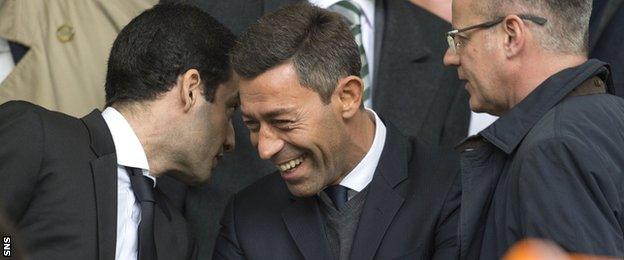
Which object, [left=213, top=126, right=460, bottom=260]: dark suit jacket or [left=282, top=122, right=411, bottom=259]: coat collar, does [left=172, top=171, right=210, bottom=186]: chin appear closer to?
[left=213, top=126, right=460, bottom=260]: dark suit jacket

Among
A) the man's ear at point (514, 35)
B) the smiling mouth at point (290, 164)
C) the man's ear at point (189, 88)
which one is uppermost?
the man's ear at point (514, 35)

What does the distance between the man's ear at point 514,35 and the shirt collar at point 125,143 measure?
3.83ft

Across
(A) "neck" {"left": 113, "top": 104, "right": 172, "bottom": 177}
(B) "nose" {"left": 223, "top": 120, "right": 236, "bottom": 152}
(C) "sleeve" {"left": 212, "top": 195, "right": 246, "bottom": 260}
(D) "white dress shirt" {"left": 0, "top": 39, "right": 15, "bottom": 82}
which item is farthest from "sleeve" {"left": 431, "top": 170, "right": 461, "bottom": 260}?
(D) "white dress shirt" {"left": 0, "top": 39, "right": 15, "bottom": 82}

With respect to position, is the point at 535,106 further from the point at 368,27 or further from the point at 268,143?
the point at 368,27

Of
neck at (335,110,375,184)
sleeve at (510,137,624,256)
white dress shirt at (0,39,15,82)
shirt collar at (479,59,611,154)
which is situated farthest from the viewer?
white dress shirt at (0,39,15,82)

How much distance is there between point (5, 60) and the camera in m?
4.23

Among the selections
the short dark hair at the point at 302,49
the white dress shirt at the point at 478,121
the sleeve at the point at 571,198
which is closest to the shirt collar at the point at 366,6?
the white dress shirt at the point at 478,121

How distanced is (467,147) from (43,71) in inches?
65.9

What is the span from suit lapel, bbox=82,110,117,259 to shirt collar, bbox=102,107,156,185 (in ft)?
0.19

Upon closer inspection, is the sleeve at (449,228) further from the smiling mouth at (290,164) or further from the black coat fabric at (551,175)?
the smiling mouth at (290,164)

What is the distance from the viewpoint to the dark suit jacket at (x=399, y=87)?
418 centimetres

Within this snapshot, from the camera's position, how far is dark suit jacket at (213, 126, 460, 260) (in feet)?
11.1

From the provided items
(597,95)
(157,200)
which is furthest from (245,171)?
(597,95)

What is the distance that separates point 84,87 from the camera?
4176mm
